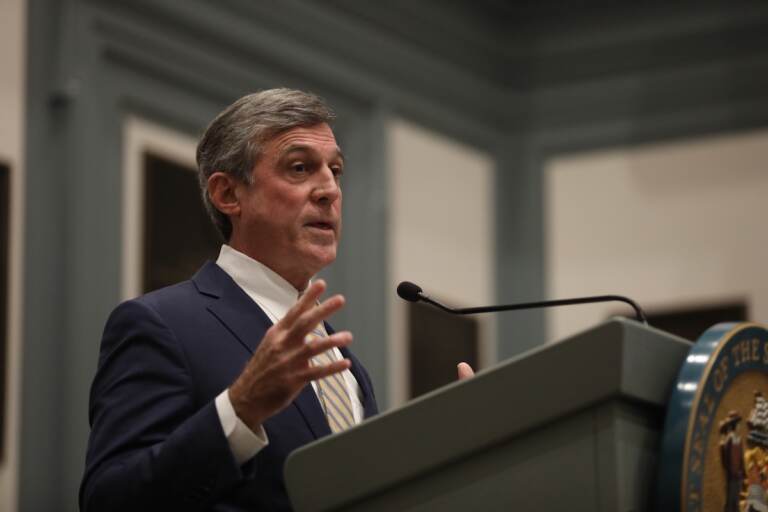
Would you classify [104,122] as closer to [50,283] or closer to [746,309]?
[50,283]

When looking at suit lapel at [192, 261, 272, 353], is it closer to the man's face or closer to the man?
the man

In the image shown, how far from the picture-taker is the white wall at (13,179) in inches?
195

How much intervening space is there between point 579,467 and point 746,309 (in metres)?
5.66

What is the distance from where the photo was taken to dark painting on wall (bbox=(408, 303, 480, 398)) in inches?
282

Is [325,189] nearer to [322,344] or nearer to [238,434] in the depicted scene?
[238,434]

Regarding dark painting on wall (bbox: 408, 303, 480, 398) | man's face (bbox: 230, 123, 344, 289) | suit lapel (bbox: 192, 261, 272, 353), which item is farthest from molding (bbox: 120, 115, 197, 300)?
suit lapel (bbox: 192, 261, 272, 353)

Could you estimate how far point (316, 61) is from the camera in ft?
22.3

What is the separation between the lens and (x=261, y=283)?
2961 millimetres

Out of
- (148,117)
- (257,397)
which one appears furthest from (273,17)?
(257,397)

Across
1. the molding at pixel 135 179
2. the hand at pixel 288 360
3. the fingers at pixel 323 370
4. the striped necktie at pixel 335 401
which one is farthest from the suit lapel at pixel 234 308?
the molding at pixel 135 179

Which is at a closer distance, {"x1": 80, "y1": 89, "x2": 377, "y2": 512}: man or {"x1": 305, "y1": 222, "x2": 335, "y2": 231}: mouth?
{"x1": 80, "y1": 89, "x2": 377, "y2": 512}: man

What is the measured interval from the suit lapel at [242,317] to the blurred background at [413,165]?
2.37m

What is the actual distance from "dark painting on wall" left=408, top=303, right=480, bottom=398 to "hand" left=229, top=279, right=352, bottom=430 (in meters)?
4.78

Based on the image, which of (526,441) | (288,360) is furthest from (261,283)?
(526,441)
